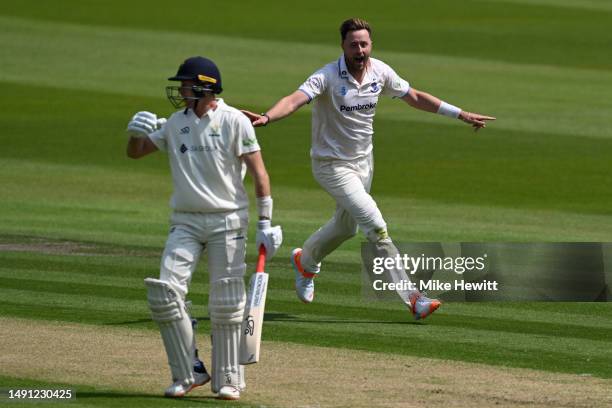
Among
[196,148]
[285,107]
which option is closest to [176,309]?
[196,148]

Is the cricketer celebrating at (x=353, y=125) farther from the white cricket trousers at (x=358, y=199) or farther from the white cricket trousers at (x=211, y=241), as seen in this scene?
the white cricket trousers at (x=211, y=241)

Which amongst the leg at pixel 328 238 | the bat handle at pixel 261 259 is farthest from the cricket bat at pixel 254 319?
the leg at pixel 328 238

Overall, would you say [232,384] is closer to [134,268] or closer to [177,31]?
[134,268]

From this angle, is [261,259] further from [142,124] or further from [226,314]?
[142,124]

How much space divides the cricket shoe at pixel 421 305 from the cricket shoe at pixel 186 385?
318 cm

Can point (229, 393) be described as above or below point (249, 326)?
below

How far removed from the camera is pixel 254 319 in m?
8.84

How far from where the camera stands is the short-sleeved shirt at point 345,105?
12086mm

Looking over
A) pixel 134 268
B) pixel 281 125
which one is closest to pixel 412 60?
pixel 281 125

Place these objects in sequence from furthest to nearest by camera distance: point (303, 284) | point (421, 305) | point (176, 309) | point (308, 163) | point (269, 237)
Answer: point (308, 163) < point (303, 284) < point (421, 305) < point (269, 237) < point (176, 309)

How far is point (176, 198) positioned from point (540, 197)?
1367 cm

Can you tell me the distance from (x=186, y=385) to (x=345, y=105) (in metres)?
4.06

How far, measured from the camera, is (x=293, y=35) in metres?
40.7

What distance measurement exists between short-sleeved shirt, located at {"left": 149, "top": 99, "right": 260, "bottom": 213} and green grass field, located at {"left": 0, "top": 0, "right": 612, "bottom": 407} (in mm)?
1199
